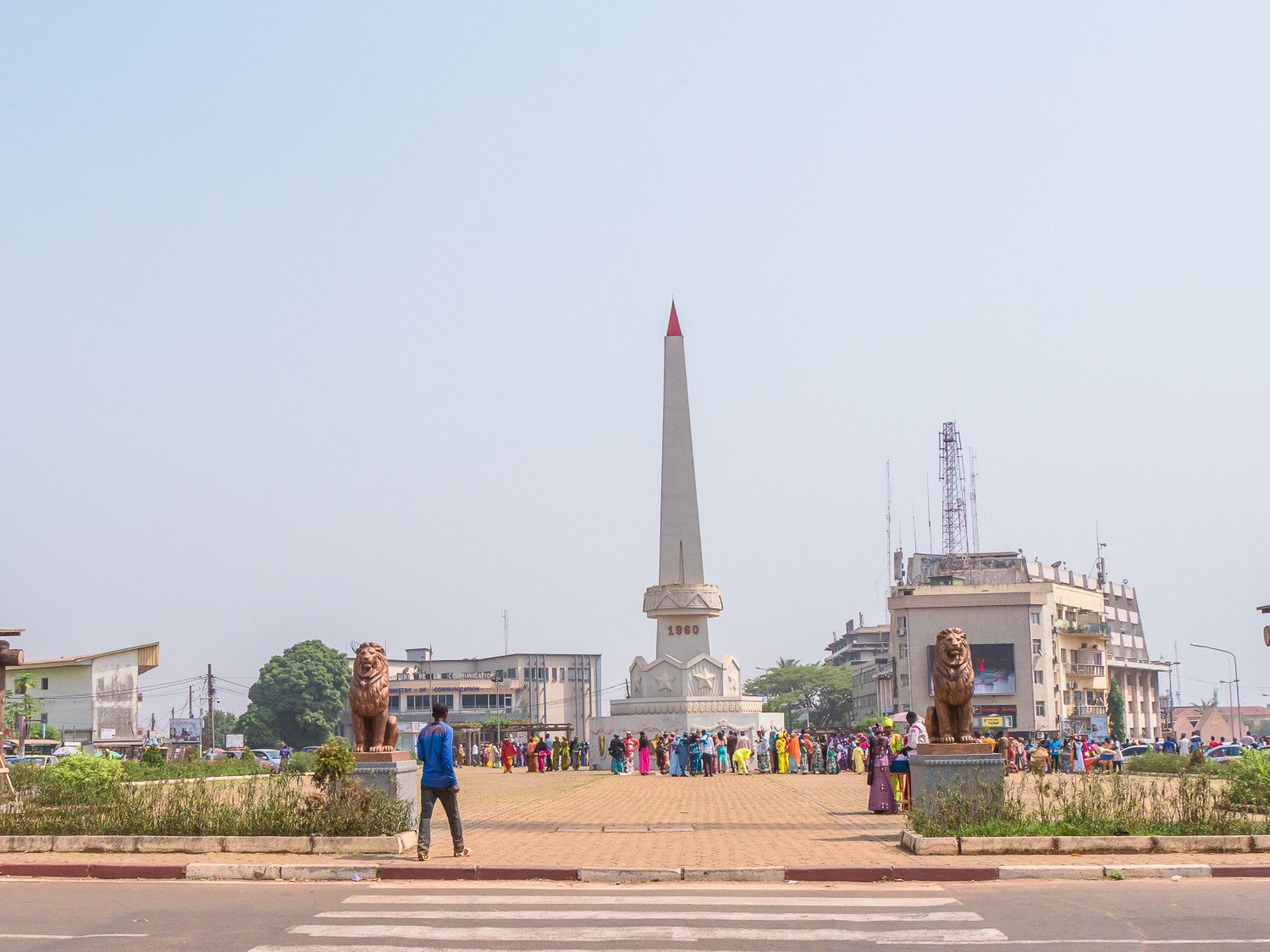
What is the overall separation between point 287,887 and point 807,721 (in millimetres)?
105329

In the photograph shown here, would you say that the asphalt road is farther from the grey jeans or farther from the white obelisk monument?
the white obelisk monument

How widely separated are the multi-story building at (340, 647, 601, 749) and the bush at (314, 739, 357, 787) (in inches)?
3906

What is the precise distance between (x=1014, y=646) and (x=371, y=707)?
79.0 meters

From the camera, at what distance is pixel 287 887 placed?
42.8 feet

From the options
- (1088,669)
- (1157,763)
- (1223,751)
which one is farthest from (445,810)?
(1088,669)

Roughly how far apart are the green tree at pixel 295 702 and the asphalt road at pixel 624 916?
3710 inches

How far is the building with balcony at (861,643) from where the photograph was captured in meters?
132

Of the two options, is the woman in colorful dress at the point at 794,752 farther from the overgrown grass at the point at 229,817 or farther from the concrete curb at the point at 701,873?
the concrete curb at the point at 701,873

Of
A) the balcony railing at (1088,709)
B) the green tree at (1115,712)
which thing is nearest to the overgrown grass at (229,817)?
the balcony railing at (1088,709)

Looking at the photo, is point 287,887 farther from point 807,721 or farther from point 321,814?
point 807,721

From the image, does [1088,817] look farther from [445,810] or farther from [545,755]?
[545,755]

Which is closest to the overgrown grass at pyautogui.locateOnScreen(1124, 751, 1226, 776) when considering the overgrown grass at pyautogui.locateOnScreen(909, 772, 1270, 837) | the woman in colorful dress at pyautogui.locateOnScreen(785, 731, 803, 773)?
the woman in colorful dress at pyautogui.locateOnScreen(785, 731, 803, 773)

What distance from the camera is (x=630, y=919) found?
10.9 meters

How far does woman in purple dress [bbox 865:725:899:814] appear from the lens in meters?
22.0
